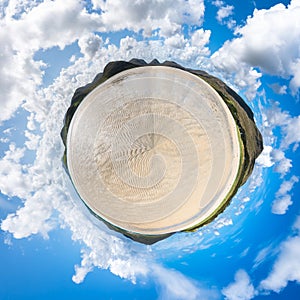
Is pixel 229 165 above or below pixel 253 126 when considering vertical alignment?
below

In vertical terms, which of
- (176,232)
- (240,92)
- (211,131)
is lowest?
(176,232)

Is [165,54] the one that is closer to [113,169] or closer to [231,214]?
[113,169]

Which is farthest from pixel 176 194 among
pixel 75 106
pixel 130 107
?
pixel 75 106

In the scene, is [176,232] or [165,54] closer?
[165,54]
